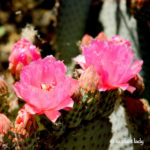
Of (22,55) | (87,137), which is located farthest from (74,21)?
(87,137)

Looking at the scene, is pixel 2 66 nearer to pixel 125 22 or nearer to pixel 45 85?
pixel 125 22

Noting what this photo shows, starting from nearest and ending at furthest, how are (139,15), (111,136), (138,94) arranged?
(111,136) → (138,94) → (139,15)

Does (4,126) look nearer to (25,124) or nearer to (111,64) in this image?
(25,124)

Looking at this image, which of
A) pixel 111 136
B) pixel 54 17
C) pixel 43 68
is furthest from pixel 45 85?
pixel 54 17

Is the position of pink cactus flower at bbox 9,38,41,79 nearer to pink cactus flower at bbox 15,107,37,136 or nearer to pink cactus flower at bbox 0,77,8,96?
pink cactus flower at bbox 0,77,8,96

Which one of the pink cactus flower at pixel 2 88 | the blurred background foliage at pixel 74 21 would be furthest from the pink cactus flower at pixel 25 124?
the blurred background foliage at pixel 74 21

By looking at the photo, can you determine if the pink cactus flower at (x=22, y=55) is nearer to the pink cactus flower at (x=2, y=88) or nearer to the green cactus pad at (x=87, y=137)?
the pink cactus flower at (x=2, y=88)
